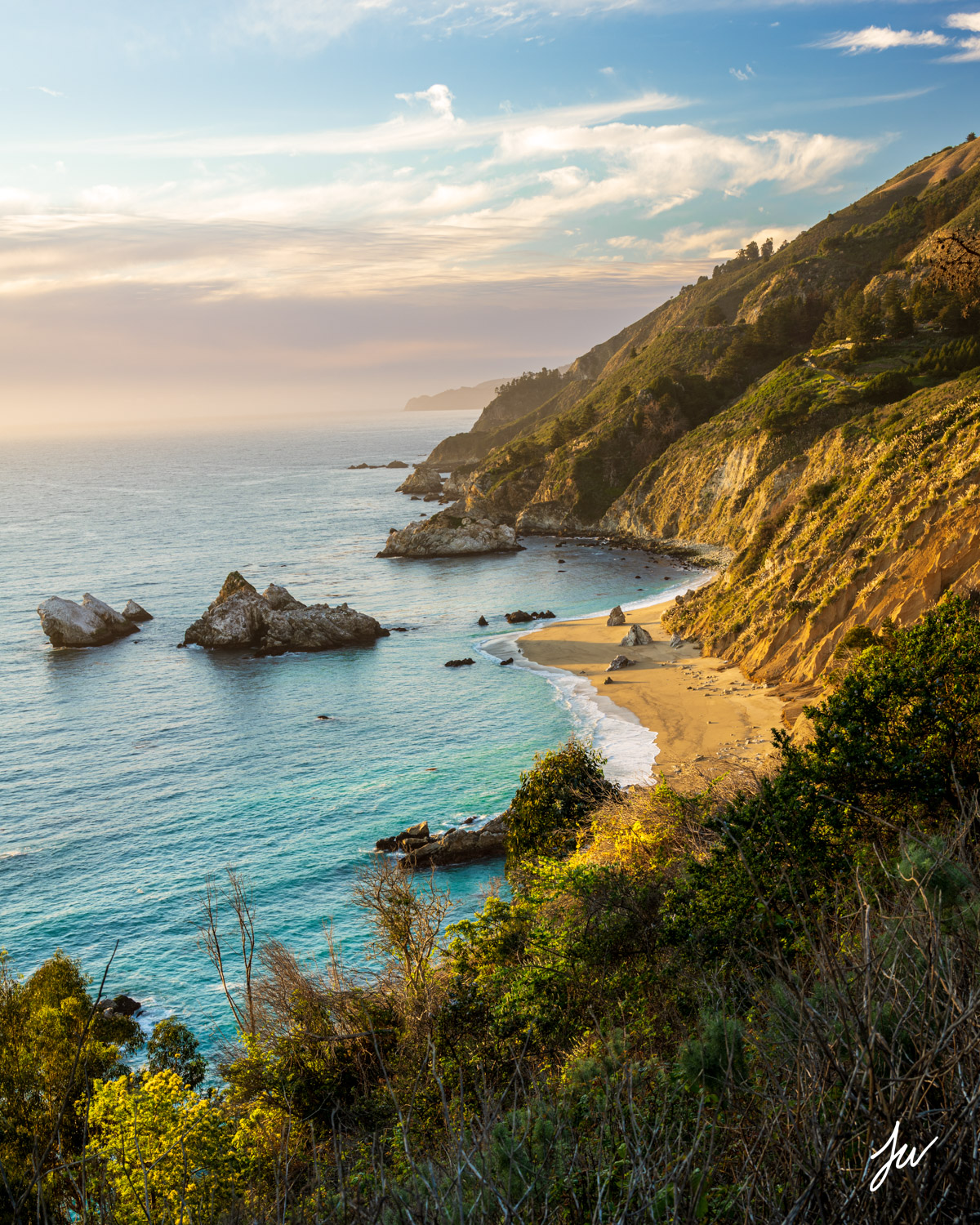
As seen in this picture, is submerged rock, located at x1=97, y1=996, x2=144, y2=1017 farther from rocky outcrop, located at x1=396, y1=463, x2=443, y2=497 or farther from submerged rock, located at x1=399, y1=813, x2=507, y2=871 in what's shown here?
rocky outcrop, located at x1=396, y1=463, x2=443, y2=497

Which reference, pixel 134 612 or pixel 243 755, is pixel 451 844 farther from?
pixel 134 612

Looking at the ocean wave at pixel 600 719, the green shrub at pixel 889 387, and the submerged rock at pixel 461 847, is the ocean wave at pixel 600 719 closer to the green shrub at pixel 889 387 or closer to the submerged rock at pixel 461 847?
the submerged rock at pixel 461 847

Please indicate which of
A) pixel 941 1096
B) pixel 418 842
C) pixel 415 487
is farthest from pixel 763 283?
pixel 941 1096

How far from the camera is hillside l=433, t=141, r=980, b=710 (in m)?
43.5

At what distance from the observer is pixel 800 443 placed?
82.6 metres

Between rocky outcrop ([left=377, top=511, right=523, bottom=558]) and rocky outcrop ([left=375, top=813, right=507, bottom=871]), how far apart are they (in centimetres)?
7501

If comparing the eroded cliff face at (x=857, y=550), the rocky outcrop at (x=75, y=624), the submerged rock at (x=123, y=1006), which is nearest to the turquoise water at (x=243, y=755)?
the submerged rock at (x=123, y=1006)

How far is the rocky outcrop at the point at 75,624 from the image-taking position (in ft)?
240

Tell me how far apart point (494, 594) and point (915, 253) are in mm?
71778

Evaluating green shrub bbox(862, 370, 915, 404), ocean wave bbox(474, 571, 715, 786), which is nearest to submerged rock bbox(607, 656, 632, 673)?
ocean wave bbox(474, 571, 715, 786)

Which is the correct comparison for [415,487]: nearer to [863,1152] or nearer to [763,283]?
[763,283]
